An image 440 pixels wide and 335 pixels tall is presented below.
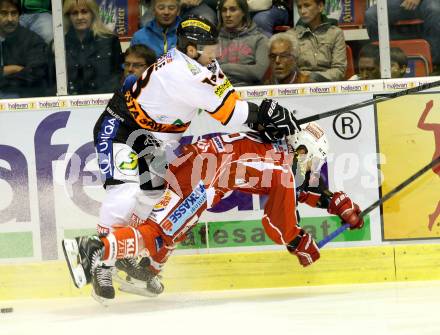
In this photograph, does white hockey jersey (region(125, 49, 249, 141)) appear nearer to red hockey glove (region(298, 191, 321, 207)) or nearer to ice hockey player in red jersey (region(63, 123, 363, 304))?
ice hockey player in red jersey (region(63, 123, 363, 304))

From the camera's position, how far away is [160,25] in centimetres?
677

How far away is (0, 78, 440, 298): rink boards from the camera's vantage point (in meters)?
6.66

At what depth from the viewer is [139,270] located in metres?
6.45

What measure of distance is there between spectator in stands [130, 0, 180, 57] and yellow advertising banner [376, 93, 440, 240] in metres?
1.45

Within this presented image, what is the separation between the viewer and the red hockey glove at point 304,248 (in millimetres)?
6215


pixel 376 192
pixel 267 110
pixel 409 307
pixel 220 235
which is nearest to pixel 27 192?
pixel 220 235

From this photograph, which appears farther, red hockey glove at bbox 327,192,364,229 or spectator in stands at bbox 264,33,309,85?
spectator in stands at bbox 264,33,309,85

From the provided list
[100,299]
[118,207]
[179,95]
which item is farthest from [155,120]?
[100,299]

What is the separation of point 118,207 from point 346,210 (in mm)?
1388

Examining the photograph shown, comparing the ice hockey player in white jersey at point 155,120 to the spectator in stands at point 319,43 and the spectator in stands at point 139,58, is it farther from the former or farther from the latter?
the spectator in stands at point 319,43

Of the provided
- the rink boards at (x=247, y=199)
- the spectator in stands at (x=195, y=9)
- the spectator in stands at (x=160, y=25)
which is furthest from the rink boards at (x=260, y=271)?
the spectator in stands at (x=195, y=9)

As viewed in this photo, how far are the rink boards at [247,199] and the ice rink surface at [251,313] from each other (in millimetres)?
176

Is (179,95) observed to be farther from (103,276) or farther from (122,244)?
(103,276)

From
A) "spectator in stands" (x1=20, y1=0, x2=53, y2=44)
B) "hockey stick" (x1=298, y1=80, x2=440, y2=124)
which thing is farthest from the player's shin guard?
"spectator in stands" (x1=20, y1=0, x2=53, y2=44)
